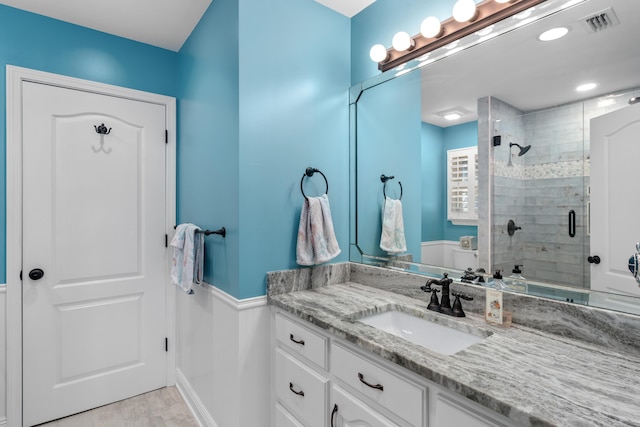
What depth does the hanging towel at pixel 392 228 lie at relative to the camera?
180 cm

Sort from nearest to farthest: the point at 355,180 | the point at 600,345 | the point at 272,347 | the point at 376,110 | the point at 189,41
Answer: the point at 600,345 → the point at 272,347 → the point at 376,110 → the point at 355,180 → the point at 189,41

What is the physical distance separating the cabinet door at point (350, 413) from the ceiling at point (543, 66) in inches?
49.3

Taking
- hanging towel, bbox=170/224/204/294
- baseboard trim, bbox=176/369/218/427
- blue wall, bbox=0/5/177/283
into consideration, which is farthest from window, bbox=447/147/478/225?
blue wall, bbox=0/5/177/283

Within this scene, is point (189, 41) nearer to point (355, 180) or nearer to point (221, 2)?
point (221, 2)

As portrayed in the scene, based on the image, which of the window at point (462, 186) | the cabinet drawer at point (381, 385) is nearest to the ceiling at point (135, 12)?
the window at point (462, 186)

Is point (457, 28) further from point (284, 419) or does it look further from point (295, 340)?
point (284, 419)

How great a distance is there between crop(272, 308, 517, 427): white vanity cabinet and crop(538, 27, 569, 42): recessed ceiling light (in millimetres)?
1281

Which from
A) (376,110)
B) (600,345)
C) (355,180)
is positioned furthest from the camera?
(355,180)

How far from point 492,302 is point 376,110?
1189 mm

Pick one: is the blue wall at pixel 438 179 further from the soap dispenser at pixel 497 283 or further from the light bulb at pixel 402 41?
the light bulb at pixel 402 41

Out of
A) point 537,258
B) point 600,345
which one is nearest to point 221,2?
point 537,258

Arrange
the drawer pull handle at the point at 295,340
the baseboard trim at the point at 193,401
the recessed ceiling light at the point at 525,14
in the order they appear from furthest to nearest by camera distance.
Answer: the baseboard trim at the point at 193,401, the drawer pull handle at the point at 295,340, the recessed ceiling light at the point at 525,14

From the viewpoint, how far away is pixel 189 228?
1.95m

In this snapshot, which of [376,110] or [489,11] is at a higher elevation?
[489,11]
